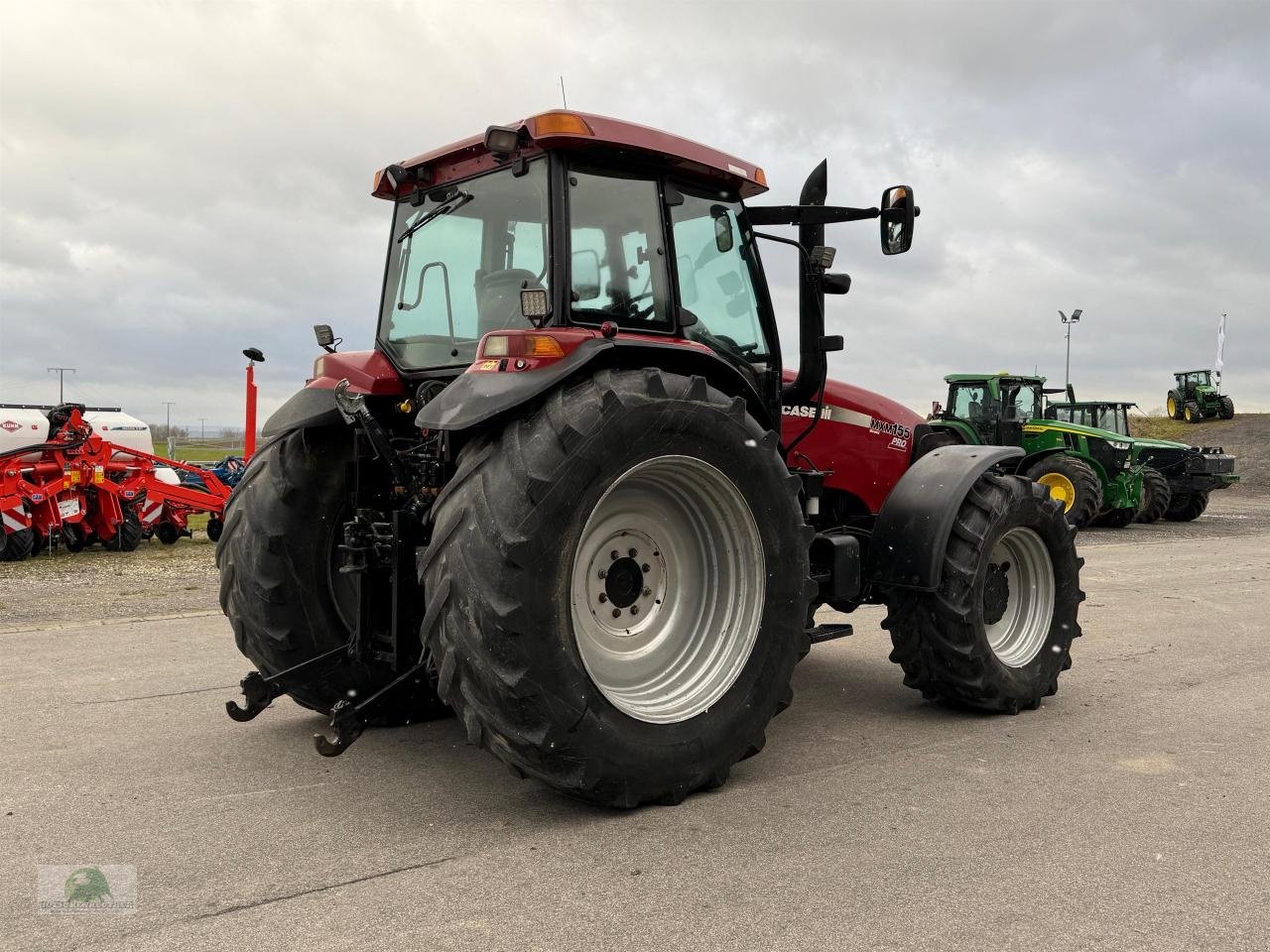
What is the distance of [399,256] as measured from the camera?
4906 millimetres

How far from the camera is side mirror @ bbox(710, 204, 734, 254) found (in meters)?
4.75

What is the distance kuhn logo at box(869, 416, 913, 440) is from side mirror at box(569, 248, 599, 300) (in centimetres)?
233

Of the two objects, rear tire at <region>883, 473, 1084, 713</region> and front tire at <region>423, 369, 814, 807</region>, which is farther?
rear tire at <region>883, 473, 1084, 713</region>

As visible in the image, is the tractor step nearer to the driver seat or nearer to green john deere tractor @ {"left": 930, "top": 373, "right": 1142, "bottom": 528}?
the driver seat

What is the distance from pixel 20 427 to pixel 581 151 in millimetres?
12426

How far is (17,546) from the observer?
12227mm

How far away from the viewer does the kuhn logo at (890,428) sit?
591cm

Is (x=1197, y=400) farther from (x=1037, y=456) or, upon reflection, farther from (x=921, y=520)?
(x=921, y=520)

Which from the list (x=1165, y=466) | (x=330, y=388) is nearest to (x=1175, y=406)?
(x=1165, y=466)

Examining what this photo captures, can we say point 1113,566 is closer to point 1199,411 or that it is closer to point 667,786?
point 667,786

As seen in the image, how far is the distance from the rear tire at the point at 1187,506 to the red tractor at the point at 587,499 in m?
18.7

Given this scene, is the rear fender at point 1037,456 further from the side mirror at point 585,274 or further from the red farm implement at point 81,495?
the side mirror at point 585,274

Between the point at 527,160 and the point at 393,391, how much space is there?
1.16 metres

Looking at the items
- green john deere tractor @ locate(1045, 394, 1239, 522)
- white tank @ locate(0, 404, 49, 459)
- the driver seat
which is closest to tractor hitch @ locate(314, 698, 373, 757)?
the driver seat
